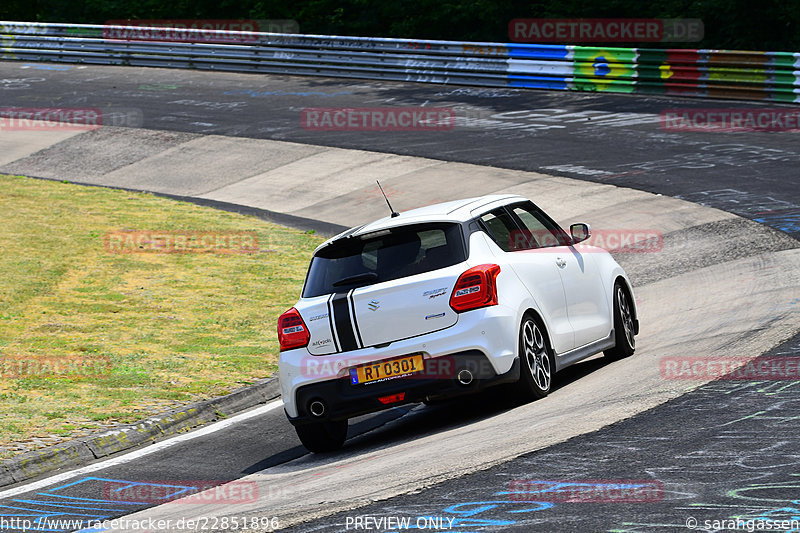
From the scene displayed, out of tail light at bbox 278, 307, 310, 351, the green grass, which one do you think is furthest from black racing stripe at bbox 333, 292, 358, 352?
the green grass

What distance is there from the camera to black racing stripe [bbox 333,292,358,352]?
8.25 meters

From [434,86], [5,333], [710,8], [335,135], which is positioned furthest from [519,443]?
[710,8]

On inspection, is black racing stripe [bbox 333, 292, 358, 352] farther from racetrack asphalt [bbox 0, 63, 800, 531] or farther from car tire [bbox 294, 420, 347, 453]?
racetrack asphalt [bbox 0, 63, 800, 531]

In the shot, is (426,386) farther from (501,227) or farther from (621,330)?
(621,330)

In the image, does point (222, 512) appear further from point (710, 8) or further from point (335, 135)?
point (710, 8)

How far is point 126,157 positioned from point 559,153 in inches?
387

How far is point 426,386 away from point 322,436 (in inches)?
37.8

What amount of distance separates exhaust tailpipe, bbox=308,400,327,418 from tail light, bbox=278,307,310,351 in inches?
17.3

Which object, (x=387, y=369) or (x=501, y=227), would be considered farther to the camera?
(x=501, y=227)

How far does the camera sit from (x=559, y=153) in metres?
21.6

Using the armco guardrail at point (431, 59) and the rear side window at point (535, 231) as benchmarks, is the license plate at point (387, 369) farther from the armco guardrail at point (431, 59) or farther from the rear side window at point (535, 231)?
the armco guardrail at point (431, 59)

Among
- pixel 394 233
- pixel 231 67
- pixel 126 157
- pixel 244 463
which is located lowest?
pixel 244 463

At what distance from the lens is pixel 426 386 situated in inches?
320

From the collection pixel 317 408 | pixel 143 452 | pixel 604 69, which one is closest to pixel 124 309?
pixel 143 452
